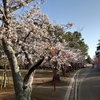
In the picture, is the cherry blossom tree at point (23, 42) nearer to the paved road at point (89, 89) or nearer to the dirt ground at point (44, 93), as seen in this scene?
the dirt ground at point (44, 93)

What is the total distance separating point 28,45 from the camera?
747 cm

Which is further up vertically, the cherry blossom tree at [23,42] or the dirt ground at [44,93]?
the cherry blossom tree at [23,42]

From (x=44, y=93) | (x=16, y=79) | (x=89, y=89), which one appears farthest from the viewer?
Answer: (x=89, y=89)

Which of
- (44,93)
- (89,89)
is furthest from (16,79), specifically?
(89,89)

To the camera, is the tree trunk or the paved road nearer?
the tree trunk

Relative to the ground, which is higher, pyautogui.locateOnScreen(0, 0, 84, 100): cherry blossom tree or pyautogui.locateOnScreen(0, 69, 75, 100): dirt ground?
pyautogui.locateOnScreen(0, 0, 84, 100): cherry blossom tree

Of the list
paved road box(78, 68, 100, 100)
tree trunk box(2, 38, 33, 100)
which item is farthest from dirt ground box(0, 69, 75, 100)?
tree trunk box(2, 38, 33, 100)

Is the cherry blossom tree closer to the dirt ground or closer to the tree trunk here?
the tree trunk

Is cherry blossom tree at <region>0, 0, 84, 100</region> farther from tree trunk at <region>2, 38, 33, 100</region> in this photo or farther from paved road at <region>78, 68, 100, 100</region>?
paved road at <region>78, 68, 100, 100</region>

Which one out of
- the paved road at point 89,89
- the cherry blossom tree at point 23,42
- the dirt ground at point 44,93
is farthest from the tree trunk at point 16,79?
the paved road at point 89,89

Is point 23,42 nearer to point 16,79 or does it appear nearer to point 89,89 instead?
point 16,79

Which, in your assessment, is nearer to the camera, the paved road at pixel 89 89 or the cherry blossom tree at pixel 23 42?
the cherry blossom tree at pixel 23 42

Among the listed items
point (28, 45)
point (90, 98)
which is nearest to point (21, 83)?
point (28, 45)

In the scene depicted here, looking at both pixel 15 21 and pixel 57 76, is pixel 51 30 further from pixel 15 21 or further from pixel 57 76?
pixel 57 76
